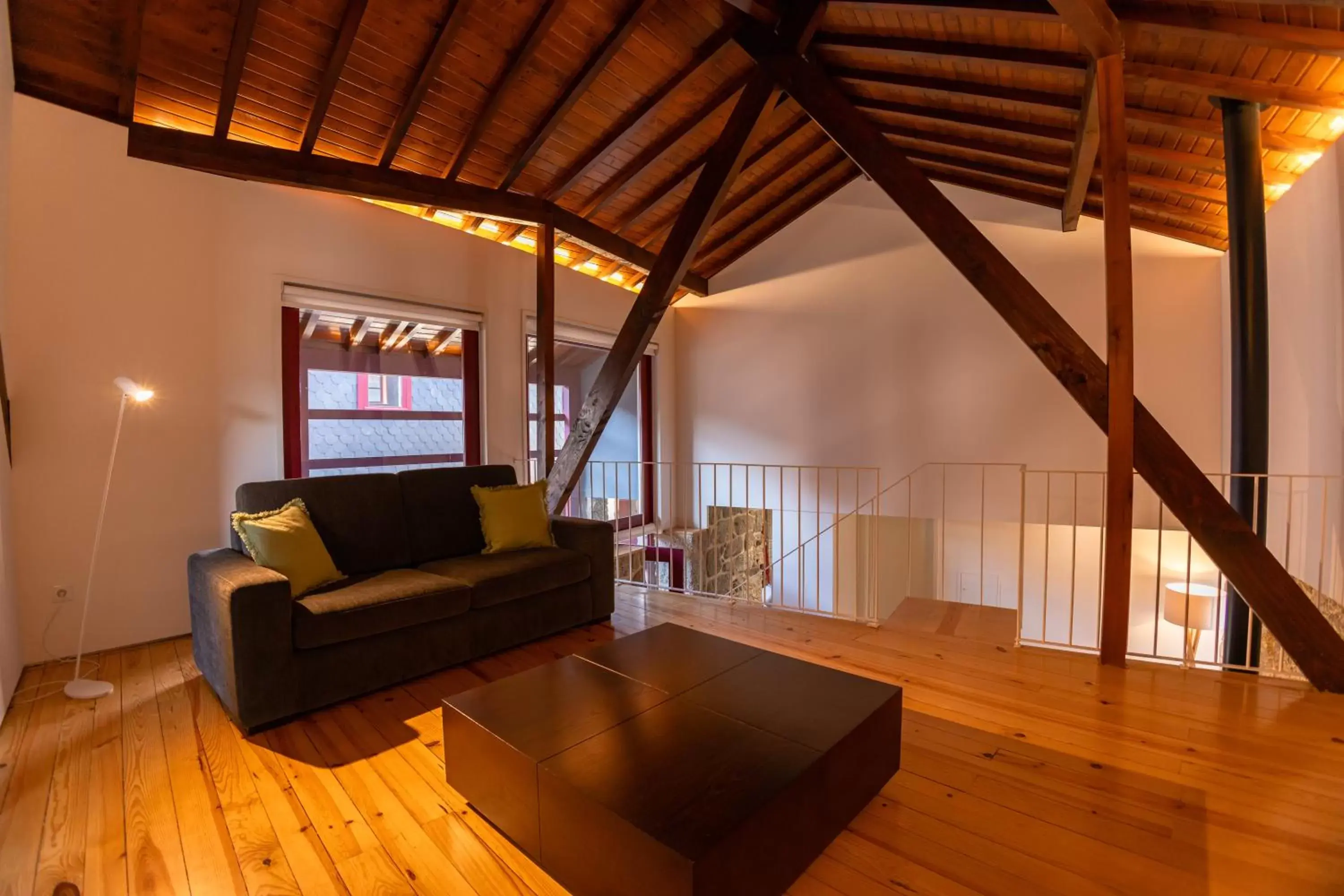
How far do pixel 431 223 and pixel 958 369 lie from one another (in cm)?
440

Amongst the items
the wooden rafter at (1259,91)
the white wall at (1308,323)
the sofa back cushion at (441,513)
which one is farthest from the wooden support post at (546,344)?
the white wall at (1308,323)

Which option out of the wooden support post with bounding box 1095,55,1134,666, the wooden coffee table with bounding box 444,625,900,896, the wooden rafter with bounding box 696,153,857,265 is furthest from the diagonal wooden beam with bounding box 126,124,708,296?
the wooden support post with bounding box 1095,55,1134,666

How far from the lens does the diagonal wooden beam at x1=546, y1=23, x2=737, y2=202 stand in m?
3.59

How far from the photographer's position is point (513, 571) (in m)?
2.99

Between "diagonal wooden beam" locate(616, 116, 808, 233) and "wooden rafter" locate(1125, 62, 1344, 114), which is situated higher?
"diagonal wooden beam" locate(616, 116, 808, 233)

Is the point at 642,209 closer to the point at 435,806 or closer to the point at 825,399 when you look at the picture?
the point at 825,399

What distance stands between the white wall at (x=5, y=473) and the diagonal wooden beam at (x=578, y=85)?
90.2 inches

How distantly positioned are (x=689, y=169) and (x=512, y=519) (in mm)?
3061

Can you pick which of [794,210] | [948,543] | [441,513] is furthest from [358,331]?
[948,543]

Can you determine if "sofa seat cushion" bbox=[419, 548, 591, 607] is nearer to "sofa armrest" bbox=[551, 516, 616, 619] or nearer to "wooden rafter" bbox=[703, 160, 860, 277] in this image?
"sofa armrest" bbox=[551, 516, 616, 619]

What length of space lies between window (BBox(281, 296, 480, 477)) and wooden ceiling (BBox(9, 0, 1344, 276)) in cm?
94

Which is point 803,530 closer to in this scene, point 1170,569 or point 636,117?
point 1170,569

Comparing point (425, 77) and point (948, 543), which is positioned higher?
point (425, 77)

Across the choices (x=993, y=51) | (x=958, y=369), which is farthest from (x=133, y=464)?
(x=958, y=369)
